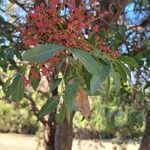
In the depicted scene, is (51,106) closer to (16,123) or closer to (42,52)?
(42,52)

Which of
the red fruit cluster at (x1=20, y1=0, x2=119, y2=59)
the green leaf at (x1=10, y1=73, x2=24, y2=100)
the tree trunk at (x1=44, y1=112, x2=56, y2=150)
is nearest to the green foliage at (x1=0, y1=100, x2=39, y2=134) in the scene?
the tree trunk at (x1=44, y1=112, x2=56, y2=150)

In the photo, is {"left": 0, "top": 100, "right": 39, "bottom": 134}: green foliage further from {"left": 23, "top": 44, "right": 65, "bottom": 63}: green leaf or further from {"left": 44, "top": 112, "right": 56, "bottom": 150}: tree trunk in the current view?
{"left": 23, "top": 44, "right": 65, "bottom": 63}: green leaf

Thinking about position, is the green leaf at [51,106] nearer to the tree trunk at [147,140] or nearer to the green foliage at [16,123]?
the tree trunk at [147,140]

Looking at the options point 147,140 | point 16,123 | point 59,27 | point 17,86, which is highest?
point 16,123

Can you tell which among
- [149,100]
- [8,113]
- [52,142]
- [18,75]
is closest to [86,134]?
[52,142]

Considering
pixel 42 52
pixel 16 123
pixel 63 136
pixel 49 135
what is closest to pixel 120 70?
pixel 42 52

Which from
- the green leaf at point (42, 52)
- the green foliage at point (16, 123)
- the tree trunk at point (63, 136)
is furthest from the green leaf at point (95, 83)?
the green foliage at point (16, 123)
